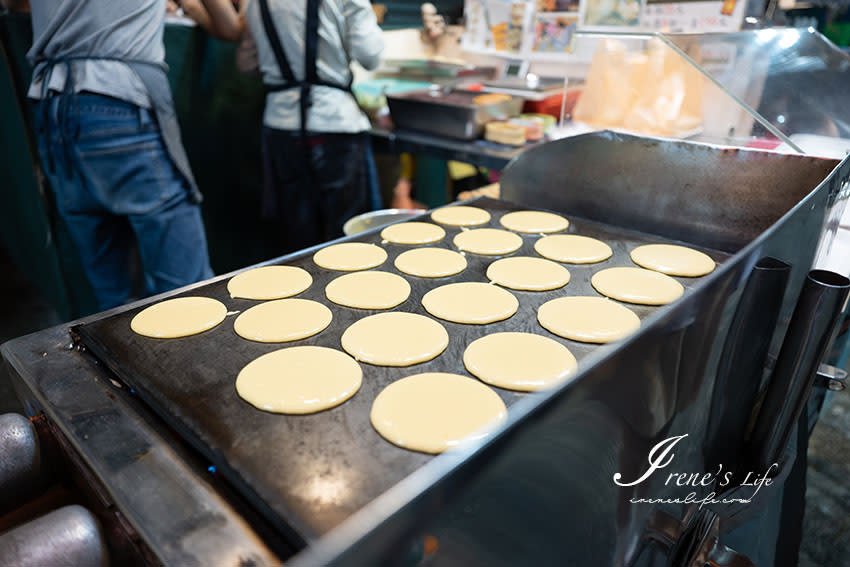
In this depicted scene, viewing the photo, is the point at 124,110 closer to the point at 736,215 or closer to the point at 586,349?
the point at 586,349

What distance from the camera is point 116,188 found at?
6.80 feet

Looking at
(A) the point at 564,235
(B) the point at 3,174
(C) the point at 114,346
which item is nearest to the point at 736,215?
(A) the point at 564,235

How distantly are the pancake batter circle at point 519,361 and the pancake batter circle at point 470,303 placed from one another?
78 millimetres

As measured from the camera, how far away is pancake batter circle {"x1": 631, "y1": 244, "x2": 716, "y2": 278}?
1.41 meters

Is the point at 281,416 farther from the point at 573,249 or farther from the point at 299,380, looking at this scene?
the point at 573,249

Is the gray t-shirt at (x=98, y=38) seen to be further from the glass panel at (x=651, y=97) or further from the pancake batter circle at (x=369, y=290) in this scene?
the glass panel at (x=651, y=97)

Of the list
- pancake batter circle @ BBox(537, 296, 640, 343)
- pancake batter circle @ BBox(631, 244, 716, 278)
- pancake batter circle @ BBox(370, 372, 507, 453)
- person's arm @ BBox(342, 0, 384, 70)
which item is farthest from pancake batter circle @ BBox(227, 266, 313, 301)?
person's arm @ BBox(342, 0, 384, 70)

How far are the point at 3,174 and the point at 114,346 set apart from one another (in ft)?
10.9

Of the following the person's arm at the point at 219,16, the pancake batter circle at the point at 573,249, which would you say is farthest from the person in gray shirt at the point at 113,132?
the pancake batter circle at the point at 573,249

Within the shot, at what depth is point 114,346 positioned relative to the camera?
1.03 meters

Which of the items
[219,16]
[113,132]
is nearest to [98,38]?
[113,132]

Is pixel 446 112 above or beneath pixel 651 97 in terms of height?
beneath

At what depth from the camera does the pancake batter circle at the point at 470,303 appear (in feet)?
3.86

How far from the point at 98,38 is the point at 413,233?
4.51ft
